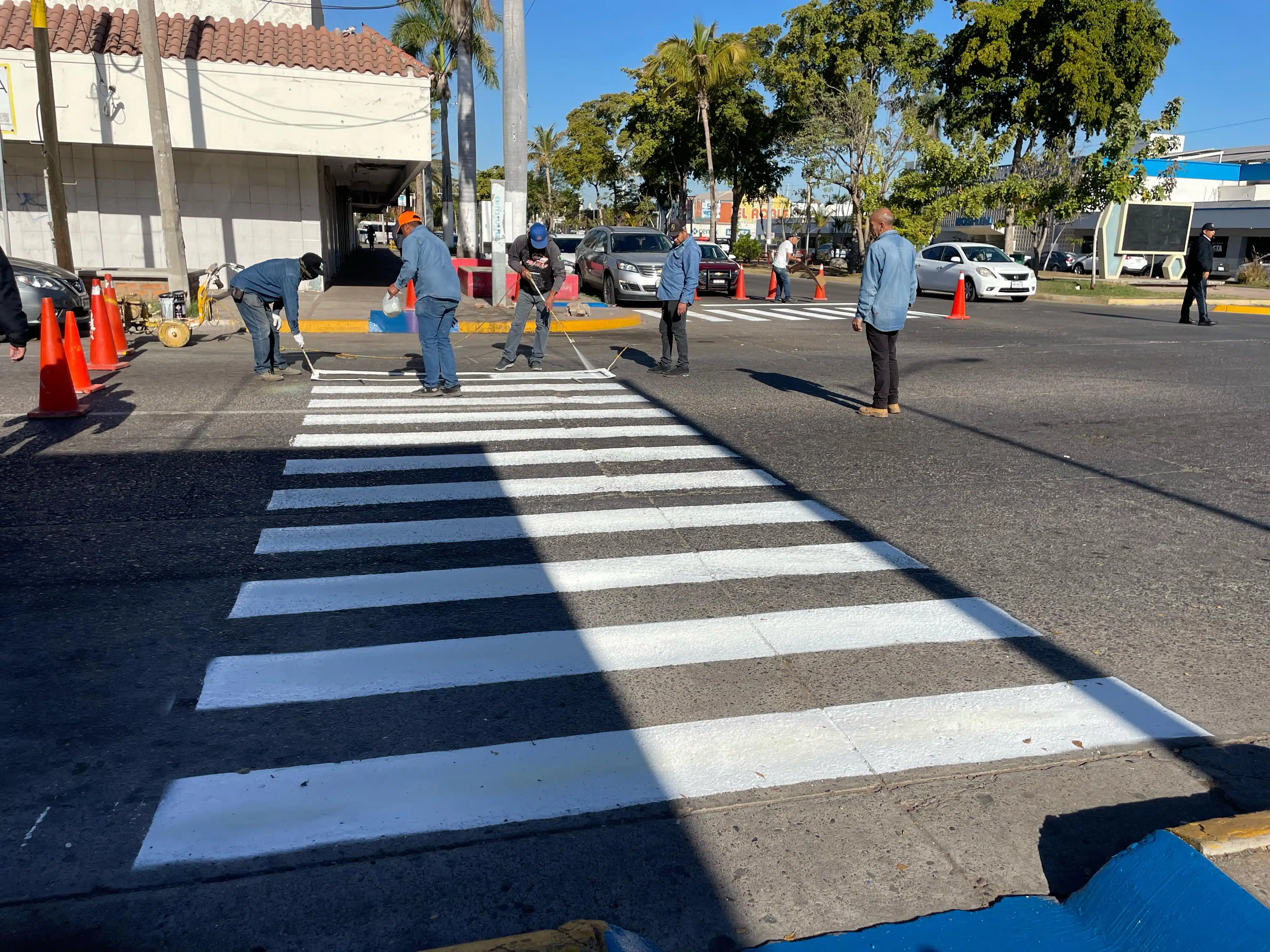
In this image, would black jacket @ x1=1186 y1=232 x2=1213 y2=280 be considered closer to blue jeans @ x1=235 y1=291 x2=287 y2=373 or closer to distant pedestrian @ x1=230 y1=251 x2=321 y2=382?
distant pedestrian @ x1=230 y1=251 x2=321 y2=382

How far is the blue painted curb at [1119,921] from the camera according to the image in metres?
2.64

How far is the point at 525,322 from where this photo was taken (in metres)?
12.7

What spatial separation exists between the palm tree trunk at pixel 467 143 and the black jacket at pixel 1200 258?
2103cm

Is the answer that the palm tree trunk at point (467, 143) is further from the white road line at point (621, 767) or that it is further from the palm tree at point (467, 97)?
the white road line at point (621, 767)

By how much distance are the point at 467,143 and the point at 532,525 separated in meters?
29.6

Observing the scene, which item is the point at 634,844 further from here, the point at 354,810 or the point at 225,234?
the point at 225,234

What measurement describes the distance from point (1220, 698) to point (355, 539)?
4.52 meters

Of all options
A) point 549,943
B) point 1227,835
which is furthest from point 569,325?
point 549,943

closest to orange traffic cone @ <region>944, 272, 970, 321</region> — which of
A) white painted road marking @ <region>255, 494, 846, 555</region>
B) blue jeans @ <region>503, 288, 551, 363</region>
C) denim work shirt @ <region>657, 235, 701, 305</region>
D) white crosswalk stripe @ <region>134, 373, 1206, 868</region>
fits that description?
denim work shirt @ <region>657, 235, 701, 305</region>

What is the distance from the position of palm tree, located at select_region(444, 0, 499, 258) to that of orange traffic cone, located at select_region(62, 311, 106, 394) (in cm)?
2321

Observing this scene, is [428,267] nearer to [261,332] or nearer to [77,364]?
[261,332]

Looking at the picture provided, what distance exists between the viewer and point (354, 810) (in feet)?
10.8

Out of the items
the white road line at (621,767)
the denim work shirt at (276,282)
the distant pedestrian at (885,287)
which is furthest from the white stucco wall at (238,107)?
the white road line at (621,767)

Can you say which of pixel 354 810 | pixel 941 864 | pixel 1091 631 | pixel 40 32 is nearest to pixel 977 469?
pixel 1091 631
